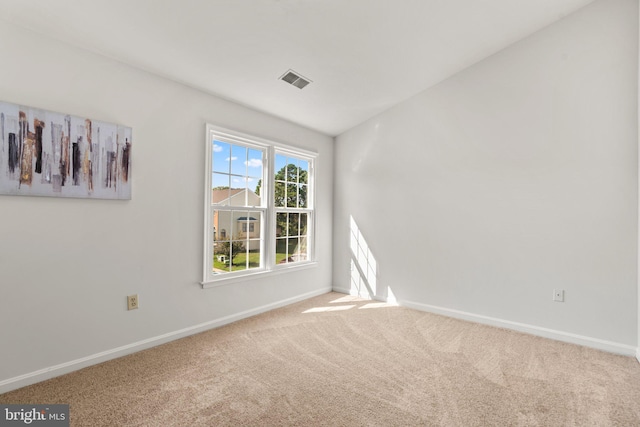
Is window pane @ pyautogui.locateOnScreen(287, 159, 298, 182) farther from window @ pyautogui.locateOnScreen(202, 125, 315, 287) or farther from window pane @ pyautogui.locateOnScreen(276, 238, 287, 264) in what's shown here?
window pane @ pyautogui.locateOnScreen(276, 238, 287, 264)

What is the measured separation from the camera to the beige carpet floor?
1.77m

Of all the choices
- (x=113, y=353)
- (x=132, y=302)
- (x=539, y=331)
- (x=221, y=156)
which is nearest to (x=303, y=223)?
(x=221, y=156)

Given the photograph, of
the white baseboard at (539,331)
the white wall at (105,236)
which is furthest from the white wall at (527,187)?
the white wall at (105,236)

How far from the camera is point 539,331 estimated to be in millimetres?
2980

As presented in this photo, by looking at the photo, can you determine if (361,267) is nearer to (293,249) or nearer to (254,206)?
(293,249)

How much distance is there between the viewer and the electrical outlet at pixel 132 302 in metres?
2.51

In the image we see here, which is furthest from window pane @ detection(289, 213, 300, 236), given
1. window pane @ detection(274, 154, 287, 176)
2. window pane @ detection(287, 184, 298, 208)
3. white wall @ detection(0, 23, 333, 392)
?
white wall @ detection(0, 23, 333, 392)

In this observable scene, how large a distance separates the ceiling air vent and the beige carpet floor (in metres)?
2.45

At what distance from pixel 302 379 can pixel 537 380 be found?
1642 millimetres

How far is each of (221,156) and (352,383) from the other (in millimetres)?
2413

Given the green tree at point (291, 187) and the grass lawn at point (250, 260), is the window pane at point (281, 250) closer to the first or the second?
the grass lawn at point (250, 260)

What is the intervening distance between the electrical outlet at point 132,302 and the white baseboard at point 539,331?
2947mm

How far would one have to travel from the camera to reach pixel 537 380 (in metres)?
2.17

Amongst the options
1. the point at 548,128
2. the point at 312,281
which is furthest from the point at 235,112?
the point at 548,128
